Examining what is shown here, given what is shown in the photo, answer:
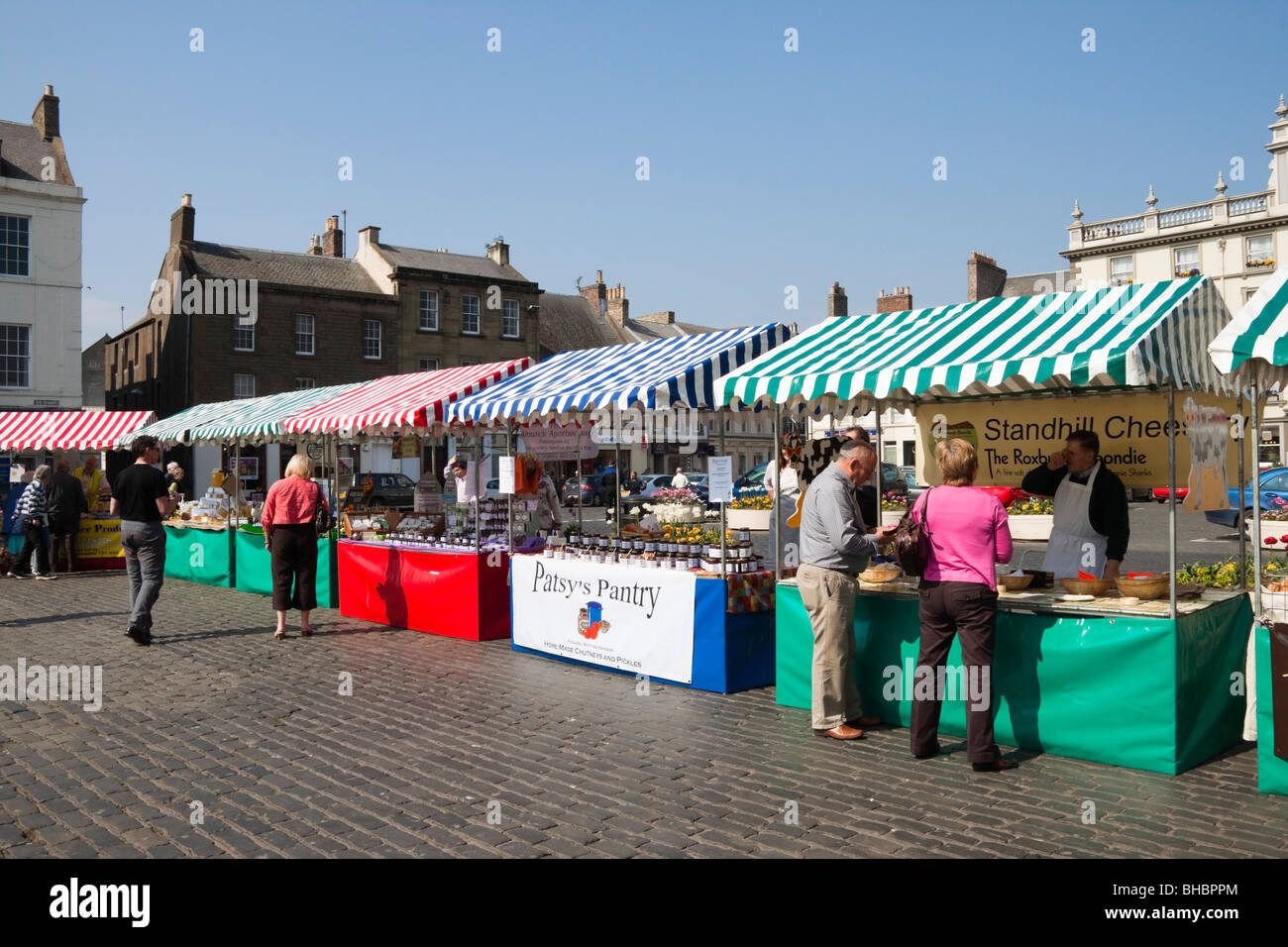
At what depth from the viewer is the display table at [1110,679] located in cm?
552

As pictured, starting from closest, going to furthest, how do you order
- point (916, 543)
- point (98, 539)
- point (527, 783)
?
point (527, 783)
point (916, 543)
point (98, 539)

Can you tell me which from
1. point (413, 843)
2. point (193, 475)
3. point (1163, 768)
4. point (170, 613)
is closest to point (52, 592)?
point (170, 613)

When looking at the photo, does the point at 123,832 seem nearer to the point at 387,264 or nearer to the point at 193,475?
the point at 193,475

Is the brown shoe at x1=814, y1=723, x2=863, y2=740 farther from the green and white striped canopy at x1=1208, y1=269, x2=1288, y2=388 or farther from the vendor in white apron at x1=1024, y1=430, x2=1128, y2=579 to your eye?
the green and white striped canopy at x1=1208, y1=269, x2=1288, y2=388

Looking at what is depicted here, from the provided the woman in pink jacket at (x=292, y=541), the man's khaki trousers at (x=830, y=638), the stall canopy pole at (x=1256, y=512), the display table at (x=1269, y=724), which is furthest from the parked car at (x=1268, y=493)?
the woman in pink jacket at (x=292, y=541)

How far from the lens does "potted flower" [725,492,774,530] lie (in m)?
25.0

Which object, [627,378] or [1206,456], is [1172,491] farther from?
[627,378]

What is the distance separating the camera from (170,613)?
12.2 m

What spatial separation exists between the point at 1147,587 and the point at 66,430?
2081 cm

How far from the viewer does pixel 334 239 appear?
45.1 m

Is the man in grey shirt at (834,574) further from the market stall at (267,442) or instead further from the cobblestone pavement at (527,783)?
the market stall at (267,442)

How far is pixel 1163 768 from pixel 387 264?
39721 mm

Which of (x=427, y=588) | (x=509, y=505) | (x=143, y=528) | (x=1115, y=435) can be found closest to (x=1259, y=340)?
(x=1115, y=435)
